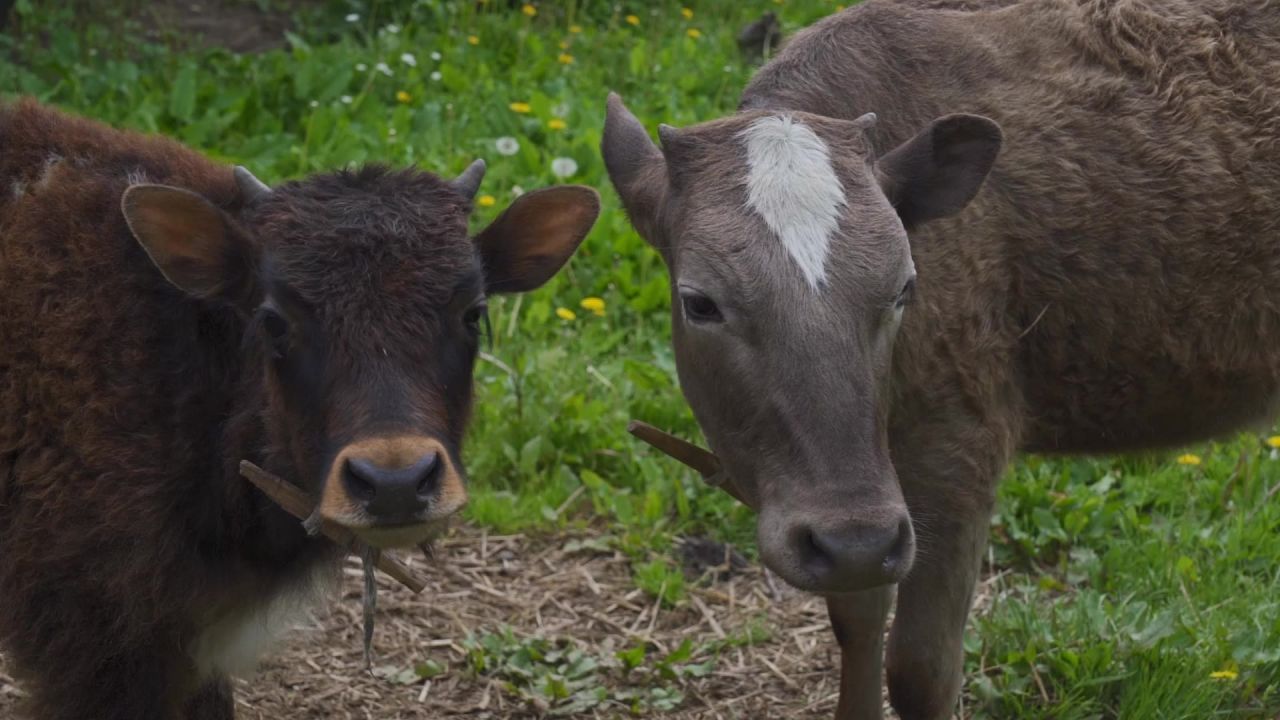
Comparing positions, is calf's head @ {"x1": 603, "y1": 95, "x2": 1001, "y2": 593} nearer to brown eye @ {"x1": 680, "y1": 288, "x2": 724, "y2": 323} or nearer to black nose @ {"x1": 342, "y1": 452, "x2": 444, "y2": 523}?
brown eye @ {"x1": 680, "y1": 288, "x2": 724, "y2": 323}

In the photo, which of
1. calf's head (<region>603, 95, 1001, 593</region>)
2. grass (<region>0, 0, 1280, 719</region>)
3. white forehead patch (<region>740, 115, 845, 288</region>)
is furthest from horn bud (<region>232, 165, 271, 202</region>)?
grass (<region>0, 0, 1280, 719</region>)

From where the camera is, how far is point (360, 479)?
4.05 m

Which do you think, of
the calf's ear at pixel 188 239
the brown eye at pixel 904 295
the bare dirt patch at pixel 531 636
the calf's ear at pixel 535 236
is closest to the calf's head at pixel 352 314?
the calf's ear at pixel 188 239

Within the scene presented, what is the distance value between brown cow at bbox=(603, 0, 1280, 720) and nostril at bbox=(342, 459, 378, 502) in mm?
908

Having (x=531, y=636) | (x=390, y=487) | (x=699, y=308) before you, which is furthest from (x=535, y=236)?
(x=531, y=636)

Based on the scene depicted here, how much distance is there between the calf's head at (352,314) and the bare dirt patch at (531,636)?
127 cm

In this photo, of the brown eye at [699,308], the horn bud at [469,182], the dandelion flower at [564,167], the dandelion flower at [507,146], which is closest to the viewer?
the brown eye at [699,308]

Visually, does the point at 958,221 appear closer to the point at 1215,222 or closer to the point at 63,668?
the point at 1215,222

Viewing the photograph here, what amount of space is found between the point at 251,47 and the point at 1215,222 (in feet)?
20.4

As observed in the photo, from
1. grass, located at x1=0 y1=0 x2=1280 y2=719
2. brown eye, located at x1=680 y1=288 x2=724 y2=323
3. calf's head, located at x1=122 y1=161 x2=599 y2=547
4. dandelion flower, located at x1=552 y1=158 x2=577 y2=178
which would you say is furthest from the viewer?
dandelion flower, located at x1=552 y1=158 x2=577 y2=178

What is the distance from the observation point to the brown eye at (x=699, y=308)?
4.27m

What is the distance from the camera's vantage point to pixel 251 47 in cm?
973

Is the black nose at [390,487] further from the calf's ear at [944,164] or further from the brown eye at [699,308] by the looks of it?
the calf's ear at [944,164]

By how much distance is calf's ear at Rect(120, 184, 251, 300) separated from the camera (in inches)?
171
